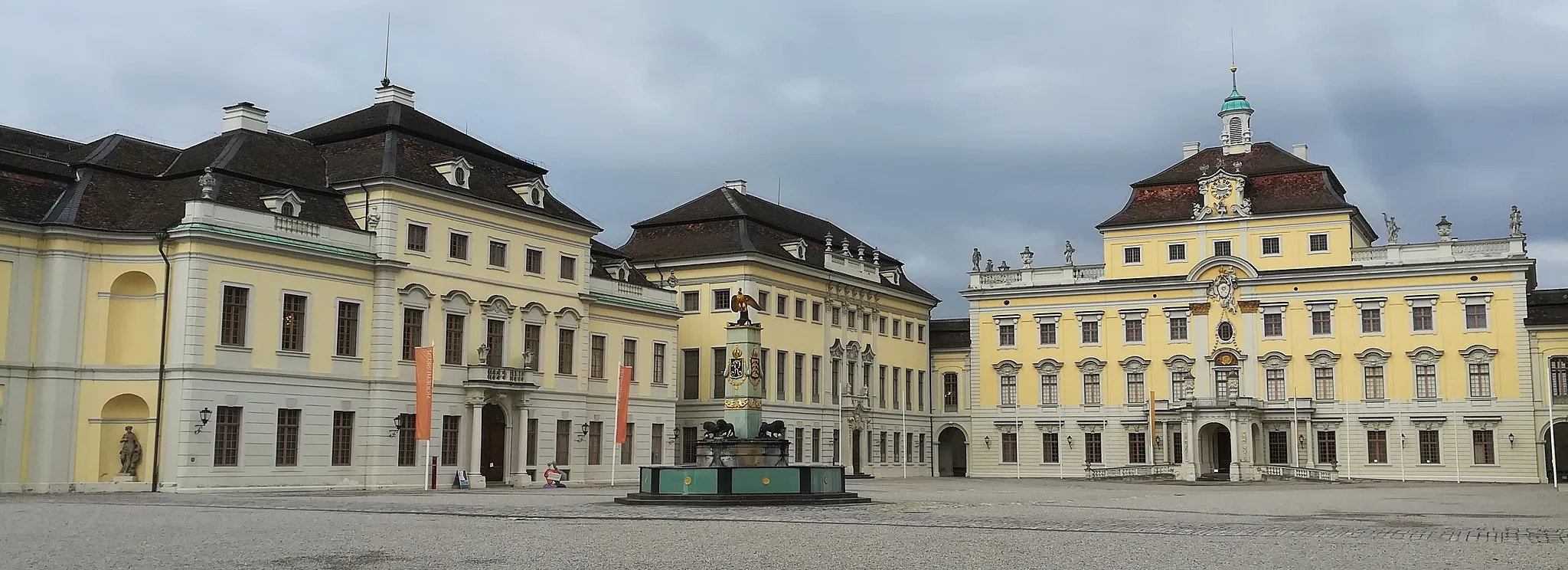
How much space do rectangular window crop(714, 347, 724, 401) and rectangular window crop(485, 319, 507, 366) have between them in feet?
44.8

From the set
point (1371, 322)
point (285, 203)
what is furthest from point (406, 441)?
point (1371, 322)

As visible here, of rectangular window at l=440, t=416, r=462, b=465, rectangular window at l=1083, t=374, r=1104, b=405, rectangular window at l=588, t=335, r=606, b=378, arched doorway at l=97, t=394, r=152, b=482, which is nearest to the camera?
arched doorway at l=97, t=394, r=152, b=482

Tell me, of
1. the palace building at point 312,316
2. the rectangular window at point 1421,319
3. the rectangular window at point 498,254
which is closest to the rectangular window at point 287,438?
the palace building at point 312,316

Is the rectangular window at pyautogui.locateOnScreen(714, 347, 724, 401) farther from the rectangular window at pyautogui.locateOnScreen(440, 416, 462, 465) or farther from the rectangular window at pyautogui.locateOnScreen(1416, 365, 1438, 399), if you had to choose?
the rectangular window at pyautogui.locateOnScreen(1416, 365, 1438, 399)

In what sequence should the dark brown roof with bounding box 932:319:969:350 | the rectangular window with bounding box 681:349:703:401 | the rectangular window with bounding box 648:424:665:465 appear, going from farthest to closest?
the dark brown roof with bounding box 932:319:969:350 → the rectangular window with bounding box 681:349:703:401 → the rectangular window with bounding box 648:424:665:465

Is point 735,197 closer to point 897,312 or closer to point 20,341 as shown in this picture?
point 897,312

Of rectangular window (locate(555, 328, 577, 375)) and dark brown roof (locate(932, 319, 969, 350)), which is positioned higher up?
dark brown roof (locate(932, 319, 969, 350))

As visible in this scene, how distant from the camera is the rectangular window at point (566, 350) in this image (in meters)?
47.5

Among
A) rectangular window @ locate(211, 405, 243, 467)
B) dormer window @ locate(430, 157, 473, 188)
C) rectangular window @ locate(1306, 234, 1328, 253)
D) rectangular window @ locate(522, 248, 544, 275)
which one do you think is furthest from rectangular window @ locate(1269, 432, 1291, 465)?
rectangular window @ locate(211, 405, 243, 467)

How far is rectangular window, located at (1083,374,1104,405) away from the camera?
6731 centimetres

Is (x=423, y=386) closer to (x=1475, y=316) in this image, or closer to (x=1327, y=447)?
(x=1327, y=447)

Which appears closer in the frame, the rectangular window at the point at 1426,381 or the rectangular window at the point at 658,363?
the rectangular window at the point at 658,363

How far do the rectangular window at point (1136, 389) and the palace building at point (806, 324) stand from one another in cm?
1017

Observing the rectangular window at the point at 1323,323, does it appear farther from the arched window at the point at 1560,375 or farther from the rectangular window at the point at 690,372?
the rectangular window at the point at 690,372
